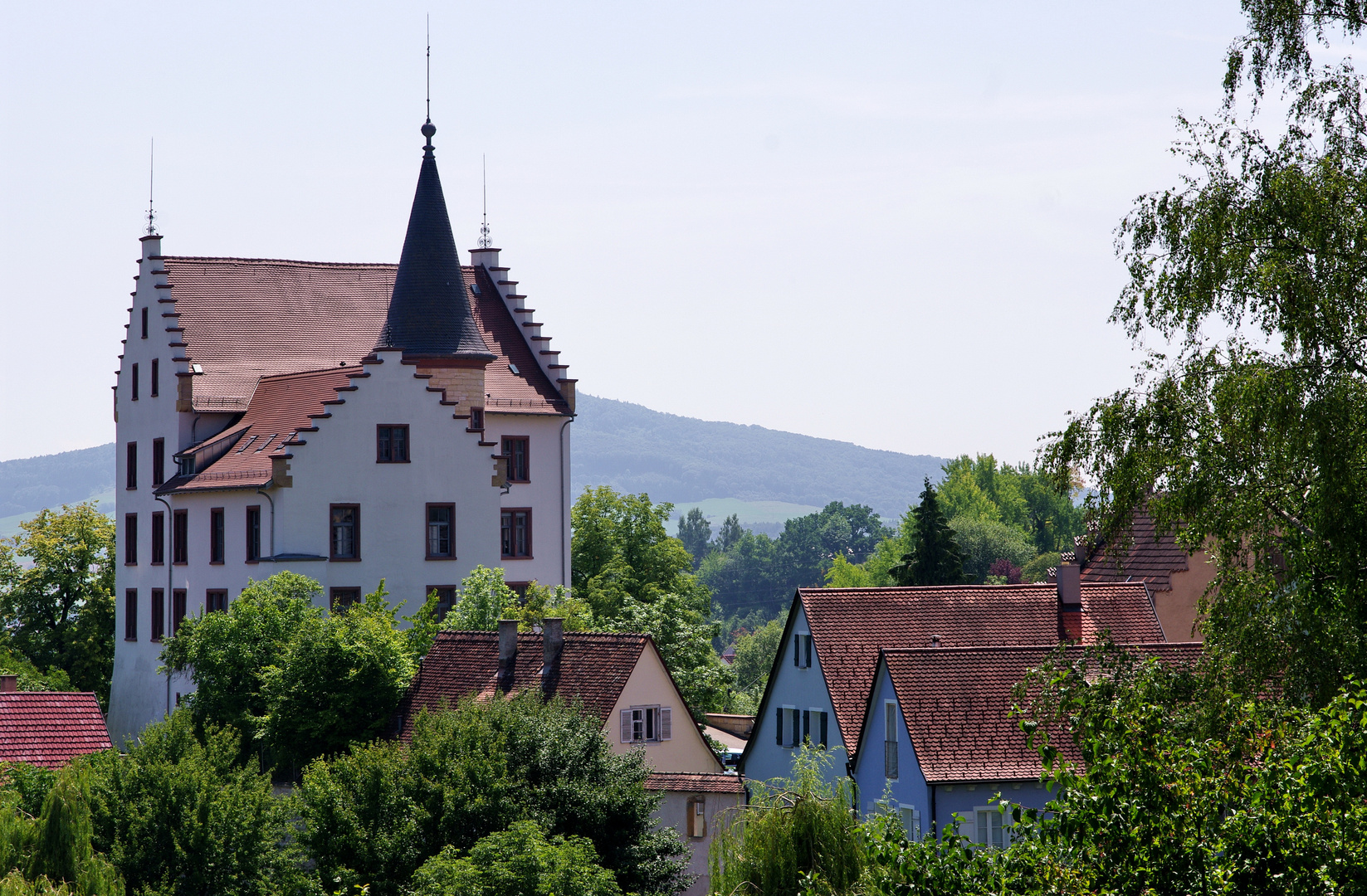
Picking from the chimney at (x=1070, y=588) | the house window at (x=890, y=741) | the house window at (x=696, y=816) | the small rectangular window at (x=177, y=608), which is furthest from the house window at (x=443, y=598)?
the house window at (x=890, y=741)

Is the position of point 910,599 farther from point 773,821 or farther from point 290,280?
point 290,280

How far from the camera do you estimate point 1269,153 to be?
74.2 ft

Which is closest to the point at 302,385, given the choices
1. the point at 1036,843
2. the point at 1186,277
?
the point at 1186,277

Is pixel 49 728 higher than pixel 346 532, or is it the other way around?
pixel 346 532

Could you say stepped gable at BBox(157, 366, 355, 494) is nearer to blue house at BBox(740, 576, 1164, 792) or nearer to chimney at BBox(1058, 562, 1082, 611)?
blue house at BBox(740, 576, 1164, 792)

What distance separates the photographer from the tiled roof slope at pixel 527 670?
144ft

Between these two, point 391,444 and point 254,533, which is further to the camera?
point 391,444

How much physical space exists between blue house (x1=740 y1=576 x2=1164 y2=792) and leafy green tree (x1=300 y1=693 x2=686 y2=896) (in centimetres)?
859

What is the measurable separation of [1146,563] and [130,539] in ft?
117

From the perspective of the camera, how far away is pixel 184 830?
36531 mm

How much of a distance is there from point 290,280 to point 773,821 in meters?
41.0

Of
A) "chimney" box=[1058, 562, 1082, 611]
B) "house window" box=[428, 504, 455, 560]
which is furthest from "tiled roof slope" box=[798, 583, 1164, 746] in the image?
"house window" box=[428, 504, 455, 560]

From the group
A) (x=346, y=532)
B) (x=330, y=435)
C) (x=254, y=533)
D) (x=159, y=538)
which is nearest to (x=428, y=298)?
(x=330, y=435)

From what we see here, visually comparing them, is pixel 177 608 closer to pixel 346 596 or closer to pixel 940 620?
pixel 346 596
